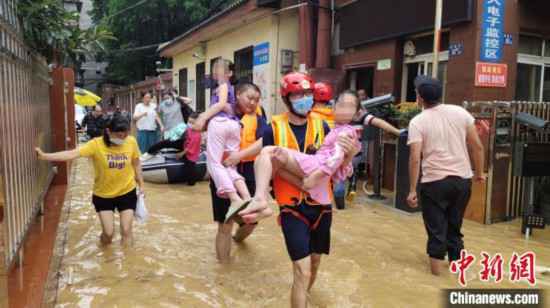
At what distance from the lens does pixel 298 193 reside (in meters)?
3.44

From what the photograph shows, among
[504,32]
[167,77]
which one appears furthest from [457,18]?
[167,77]

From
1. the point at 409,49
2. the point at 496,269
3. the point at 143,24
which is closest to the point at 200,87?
the point at 409,49

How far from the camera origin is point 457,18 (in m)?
8.03

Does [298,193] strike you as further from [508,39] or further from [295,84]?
[508,39]

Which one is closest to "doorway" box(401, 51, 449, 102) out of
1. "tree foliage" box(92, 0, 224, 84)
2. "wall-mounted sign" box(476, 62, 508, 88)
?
"wall-mounted sign" box(476, 62, 508, 88)

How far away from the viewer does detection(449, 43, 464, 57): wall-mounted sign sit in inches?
320

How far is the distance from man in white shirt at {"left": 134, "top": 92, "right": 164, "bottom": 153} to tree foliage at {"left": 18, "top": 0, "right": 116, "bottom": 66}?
15.0ft

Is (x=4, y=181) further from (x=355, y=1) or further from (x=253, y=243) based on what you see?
(x=355, y=1)

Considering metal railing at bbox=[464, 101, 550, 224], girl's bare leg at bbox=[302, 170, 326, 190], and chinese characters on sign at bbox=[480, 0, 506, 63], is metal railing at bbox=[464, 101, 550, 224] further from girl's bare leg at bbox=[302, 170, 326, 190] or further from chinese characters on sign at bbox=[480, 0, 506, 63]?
girl's bare leg at bbox=[302, 170, 326, 190]

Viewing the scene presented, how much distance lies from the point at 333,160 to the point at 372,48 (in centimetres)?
772

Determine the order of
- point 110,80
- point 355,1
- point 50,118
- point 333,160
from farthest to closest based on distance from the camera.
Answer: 1. point 110,80
2. point 355,1
3. point 50,118
4. point 333,160

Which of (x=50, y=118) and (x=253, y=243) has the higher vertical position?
(x=50, y=118)

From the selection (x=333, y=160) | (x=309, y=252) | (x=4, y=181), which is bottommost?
(x=309, y=252)

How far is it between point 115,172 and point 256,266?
5.88 feet
